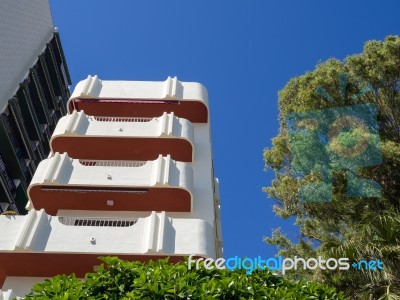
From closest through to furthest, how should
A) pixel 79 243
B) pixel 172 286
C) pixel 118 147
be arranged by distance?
1. pixel 172 286
2. pixel 79 243
3. pixel 118 147

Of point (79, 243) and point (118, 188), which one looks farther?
point (118, 188)

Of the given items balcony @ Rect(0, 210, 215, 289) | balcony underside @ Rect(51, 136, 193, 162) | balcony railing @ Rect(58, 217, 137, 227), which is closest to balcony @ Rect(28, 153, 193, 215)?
balcony railing @ Rect(58, 217, 137, 227)

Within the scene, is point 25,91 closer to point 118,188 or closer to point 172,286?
point 118,188

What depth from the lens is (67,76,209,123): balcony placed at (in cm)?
2141

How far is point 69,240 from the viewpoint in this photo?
541 inches

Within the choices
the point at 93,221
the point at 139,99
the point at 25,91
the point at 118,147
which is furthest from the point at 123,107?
the point at 25,91

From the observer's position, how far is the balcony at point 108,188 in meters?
16.2

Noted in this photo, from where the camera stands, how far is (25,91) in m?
30.8

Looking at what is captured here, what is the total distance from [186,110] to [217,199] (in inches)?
169

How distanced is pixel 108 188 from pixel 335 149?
6.58 m

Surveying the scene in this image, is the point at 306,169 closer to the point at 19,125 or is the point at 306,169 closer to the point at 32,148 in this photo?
the point at 19,125

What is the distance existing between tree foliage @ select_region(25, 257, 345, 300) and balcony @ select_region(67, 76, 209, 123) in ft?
44.6

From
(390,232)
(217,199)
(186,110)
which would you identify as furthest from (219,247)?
(390,232)

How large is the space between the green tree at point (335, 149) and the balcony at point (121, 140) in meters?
3.55
